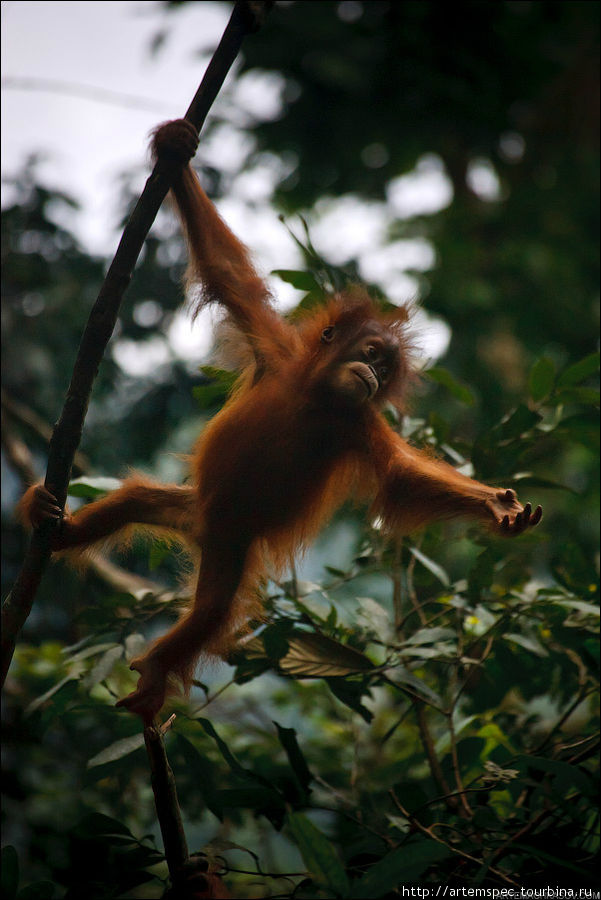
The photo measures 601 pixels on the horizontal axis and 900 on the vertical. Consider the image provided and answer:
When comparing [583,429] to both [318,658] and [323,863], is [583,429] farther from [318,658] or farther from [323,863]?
[323,863]

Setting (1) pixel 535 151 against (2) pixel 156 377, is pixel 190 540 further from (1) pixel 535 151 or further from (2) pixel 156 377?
(1) pixel 535 151

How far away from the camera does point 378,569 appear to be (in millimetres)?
3291

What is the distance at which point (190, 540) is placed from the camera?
10.8 ft

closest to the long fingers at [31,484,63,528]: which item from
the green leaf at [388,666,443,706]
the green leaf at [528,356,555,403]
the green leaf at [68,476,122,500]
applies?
the green leaf at [68,476,122,500]

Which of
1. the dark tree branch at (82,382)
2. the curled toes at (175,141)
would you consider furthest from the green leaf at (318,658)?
the curled toes at (175,141)

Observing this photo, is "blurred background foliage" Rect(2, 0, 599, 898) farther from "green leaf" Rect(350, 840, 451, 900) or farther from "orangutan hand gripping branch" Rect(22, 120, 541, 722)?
"orangutan hand gripping branch" Rect(22, 120, 541, 722)

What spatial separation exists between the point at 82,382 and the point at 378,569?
1.48 m

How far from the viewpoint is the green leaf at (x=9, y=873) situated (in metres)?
2.44

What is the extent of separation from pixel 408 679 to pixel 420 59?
8255mm

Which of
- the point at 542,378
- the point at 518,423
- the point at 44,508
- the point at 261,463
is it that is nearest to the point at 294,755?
the point at 261,463

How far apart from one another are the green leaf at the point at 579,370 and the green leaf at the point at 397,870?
210 centimetres

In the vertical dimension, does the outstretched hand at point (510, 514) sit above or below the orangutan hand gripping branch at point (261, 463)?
below

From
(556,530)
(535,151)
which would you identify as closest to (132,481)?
(556,530)

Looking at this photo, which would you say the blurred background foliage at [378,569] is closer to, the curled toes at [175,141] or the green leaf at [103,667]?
the green leaf at [103,667]
